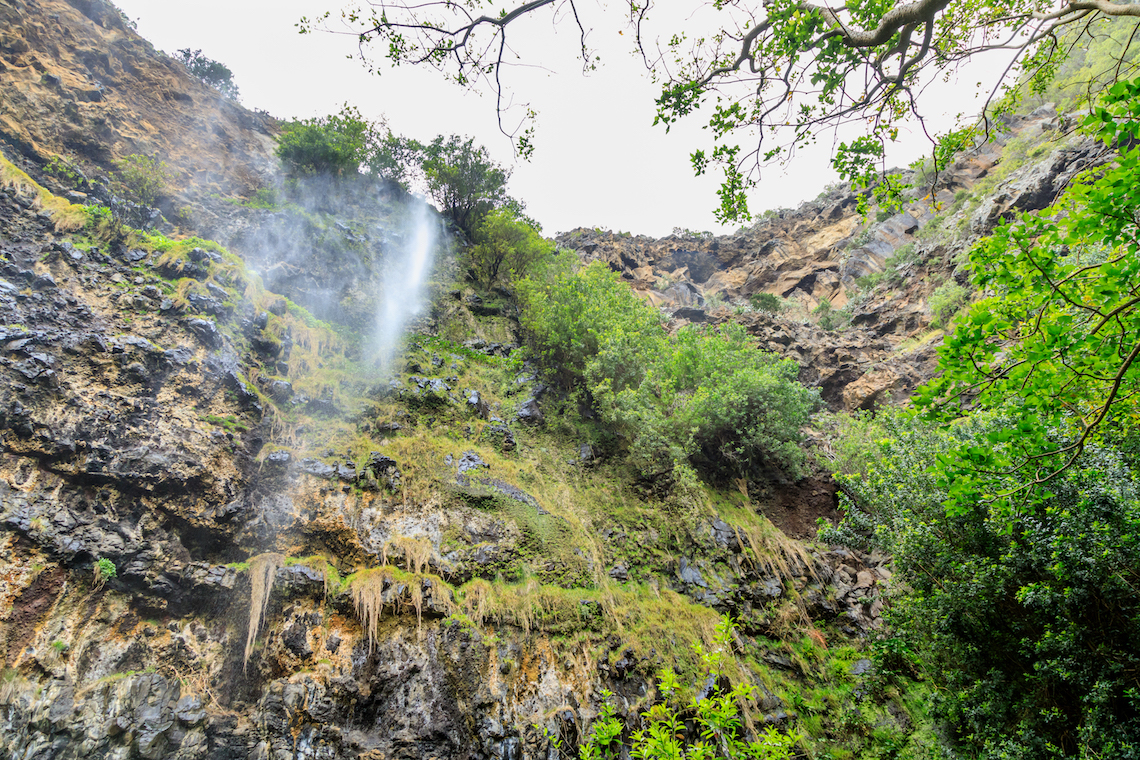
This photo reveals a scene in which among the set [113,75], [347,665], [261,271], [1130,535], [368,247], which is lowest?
[1130,535]

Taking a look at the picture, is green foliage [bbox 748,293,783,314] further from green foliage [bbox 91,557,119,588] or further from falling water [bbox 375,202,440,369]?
green foliage [bbox 91,557,119,588]

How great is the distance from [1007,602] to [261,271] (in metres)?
18.4

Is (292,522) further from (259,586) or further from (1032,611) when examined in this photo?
(1032,611)

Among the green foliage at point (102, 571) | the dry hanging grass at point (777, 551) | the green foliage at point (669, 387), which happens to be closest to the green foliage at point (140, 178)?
the green foliage at point (102, 571)

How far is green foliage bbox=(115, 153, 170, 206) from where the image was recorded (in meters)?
12.6

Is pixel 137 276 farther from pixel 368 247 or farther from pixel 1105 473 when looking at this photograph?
pixel 1105 473

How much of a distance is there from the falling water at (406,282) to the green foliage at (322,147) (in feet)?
11.1

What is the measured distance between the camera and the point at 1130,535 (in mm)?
4656

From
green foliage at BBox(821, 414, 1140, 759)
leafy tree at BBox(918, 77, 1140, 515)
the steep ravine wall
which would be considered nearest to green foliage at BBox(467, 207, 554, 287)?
the steep ravine wall

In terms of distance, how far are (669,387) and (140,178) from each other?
1637 cm

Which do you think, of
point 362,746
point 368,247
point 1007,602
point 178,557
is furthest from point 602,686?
point 368,247

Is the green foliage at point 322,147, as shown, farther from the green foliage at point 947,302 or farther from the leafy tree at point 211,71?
the green foliage at point 947,302

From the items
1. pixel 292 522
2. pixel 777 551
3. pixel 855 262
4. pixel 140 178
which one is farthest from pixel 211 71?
pixel 855 262

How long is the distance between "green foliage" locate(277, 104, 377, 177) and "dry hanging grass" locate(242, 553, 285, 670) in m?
17.7
